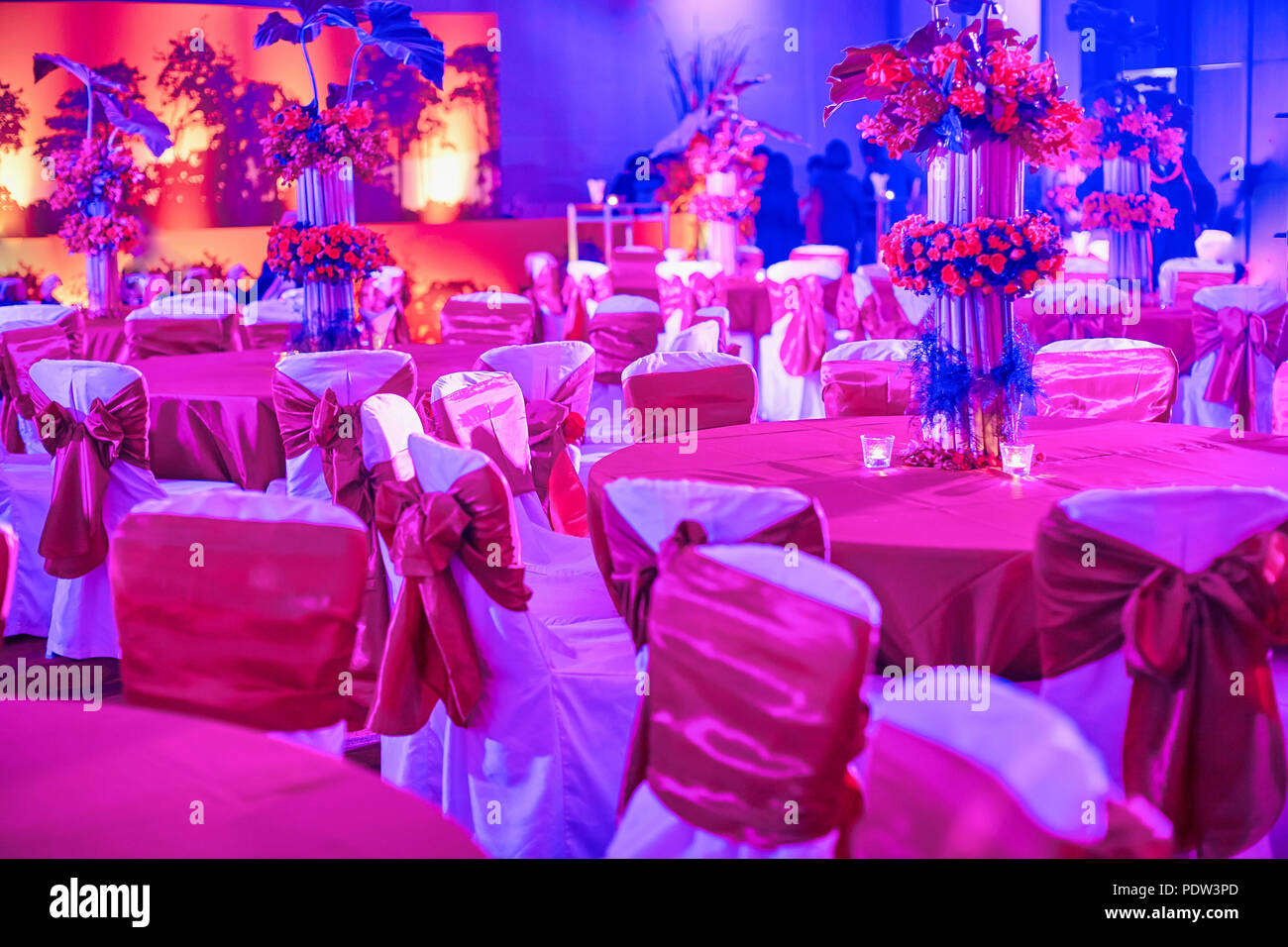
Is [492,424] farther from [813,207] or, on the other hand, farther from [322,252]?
[813,207]

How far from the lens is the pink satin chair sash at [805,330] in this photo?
7332 mm

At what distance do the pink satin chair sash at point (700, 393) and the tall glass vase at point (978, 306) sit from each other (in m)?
1.23

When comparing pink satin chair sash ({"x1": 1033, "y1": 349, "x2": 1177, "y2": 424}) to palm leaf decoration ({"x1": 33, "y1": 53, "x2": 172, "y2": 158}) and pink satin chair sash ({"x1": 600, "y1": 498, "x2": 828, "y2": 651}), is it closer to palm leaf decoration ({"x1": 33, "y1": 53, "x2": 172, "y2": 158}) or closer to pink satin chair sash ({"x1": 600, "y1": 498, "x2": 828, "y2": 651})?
pink satin chair sash ({"x1": 600, "y1": 498, "x2": 828, "y2": 651})

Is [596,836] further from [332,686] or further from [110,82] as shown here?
[110,82]

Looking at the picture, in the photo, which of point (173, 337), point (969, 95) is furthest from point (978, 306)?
point (173, 337)

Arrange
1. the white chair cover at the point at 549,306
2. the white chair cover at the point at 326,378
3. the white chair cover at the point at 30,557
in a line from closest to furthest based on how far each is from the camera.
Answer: the white chair cover at the point at 326,378 → the white chair cover at the point at 30,557 → the white chair cover at the point at 549,306

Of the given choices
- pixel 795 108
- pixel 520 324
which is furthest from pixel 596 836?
pixel 795 108

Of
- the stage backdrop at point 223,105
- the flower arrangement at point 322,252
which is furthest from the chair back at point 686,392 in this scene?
the stage backdrop at point 223,105

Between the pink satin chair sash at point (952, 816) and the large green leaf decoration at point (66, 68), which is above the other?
the large green leaf decoration at point (66, 68)

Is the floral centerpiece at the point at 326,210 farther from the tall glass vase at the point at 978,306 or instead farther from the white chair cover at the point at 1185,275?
the white chair cover at the point at 1185,275

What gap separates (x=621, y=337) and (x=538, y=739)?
4264 millimetres

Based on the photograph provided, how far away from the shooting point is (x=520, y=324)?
659 cm

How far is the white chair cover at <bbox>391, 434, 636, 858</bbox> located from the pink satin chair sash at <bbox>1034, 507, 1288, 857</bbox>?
1.02 meters

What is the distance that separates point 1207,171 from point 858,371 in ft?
23.9
